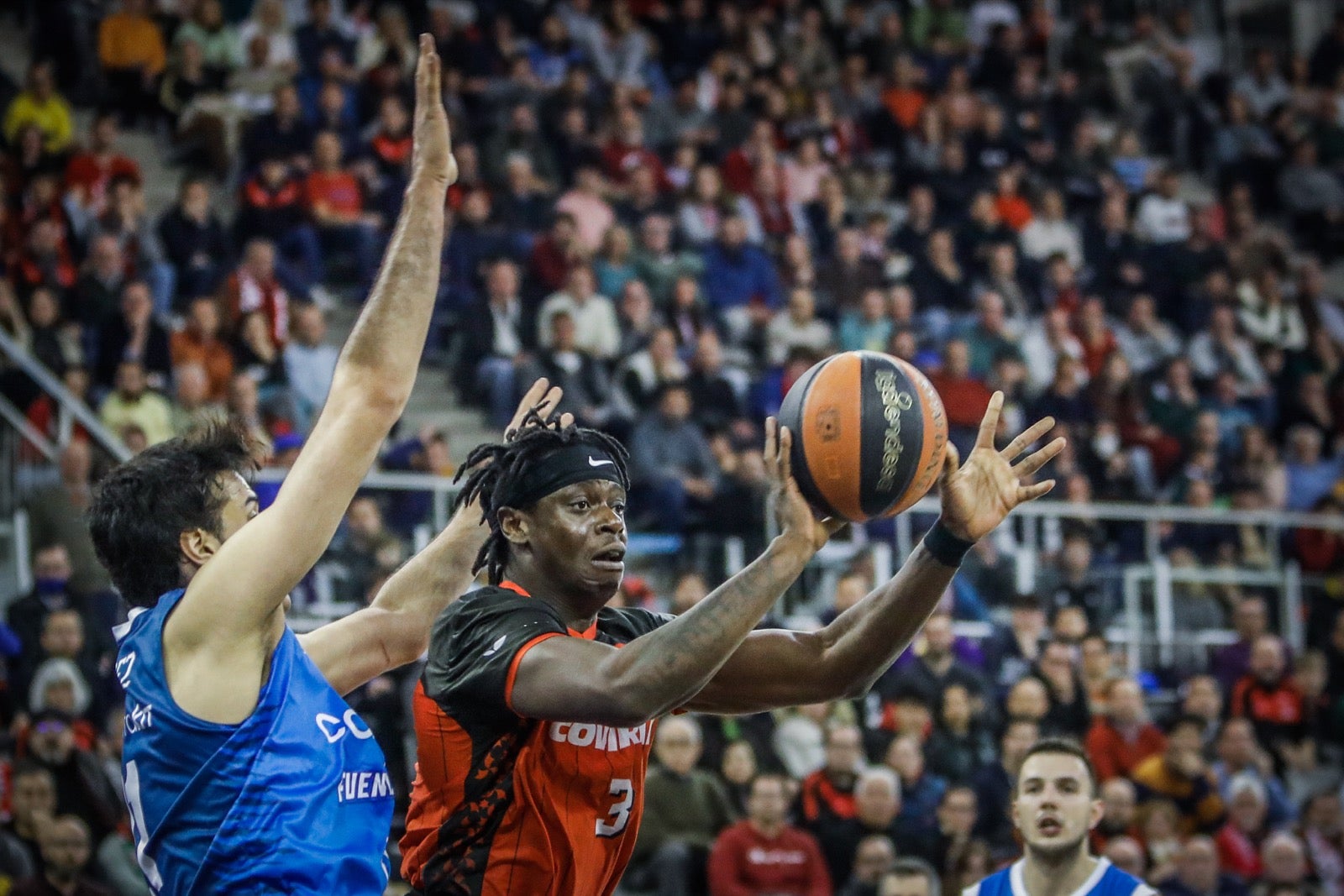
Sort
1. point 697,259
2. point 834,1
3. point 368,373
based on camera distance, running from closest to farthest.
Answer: point 368,373, point 697,259, point 834,1

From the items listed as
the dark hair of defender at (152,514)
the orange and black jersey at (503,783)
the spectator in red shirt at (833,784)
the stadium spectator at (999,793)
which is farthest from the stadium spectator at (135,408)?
the dark hair of defender at (152,514)

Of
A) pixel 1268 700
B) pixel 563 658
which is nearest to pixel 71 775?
pixel 563 658

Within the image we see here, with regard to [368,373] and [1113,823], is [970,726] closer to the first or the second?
[1113,823]

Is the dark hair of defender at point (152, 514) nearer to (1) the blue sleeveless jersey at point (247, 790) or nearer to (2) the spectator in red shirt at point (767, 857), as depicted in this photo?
(1) the blue sleeveless jersey at point (247, 790)

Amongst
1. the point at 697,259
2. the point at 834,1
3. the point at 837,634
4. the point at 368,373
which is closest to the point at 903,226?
the point at 697,259

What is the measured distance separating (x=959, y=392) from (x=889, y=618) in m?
9.89

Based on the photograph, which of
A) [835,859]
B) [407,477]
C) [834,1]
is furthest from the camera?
[834,1]

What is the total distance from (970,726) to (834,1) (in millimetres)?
11439

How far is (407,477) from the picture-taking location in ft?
36.3

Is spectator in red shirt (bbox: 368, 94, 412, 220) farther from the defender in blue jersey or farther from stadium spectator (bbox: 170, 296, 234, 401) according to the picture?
the defender in blue jersey

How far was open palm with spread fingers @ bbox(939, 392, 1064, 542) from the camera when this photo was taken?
437cm

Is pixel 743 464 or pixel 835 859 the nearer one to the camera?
pixel 835 859

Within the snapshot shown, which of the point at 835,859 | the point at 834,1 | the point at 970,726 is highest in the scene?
the point at 834,1

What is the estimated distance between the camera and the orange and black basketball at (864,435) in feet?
13.3
